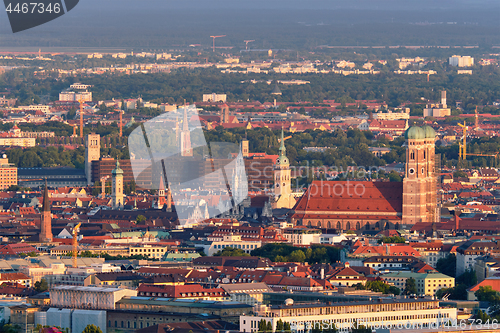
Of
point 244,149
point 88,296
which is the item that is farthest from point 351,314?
point 244,149

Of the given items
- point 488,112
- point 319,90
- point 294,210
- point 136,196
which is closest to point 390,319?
point 294,210

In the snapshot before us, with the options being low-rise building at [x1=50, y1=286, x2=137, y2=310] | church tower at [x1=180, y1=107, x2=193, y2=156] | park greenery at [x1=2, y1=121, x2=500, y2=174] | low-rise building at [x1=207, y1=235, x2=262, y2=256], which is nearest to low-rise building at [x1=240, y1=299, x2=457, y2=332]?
low-rise building at [x1=50, y1=286, x2=137, y2=310]

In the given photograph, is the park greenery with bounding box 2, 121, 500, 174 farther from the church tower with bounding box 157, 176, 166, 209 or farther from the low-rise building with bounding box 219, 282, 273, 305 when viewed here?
the low-rise building with bounding box 219, 282, 273, 305

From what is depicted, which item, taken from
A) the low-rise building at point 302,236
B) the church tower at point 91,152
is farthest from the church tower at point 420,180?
the church tower at point 91,152

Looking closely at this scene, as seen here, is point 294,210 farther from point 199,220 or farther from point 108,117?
point 108,117

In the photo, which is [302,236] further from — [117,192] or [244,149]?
[244,149]
